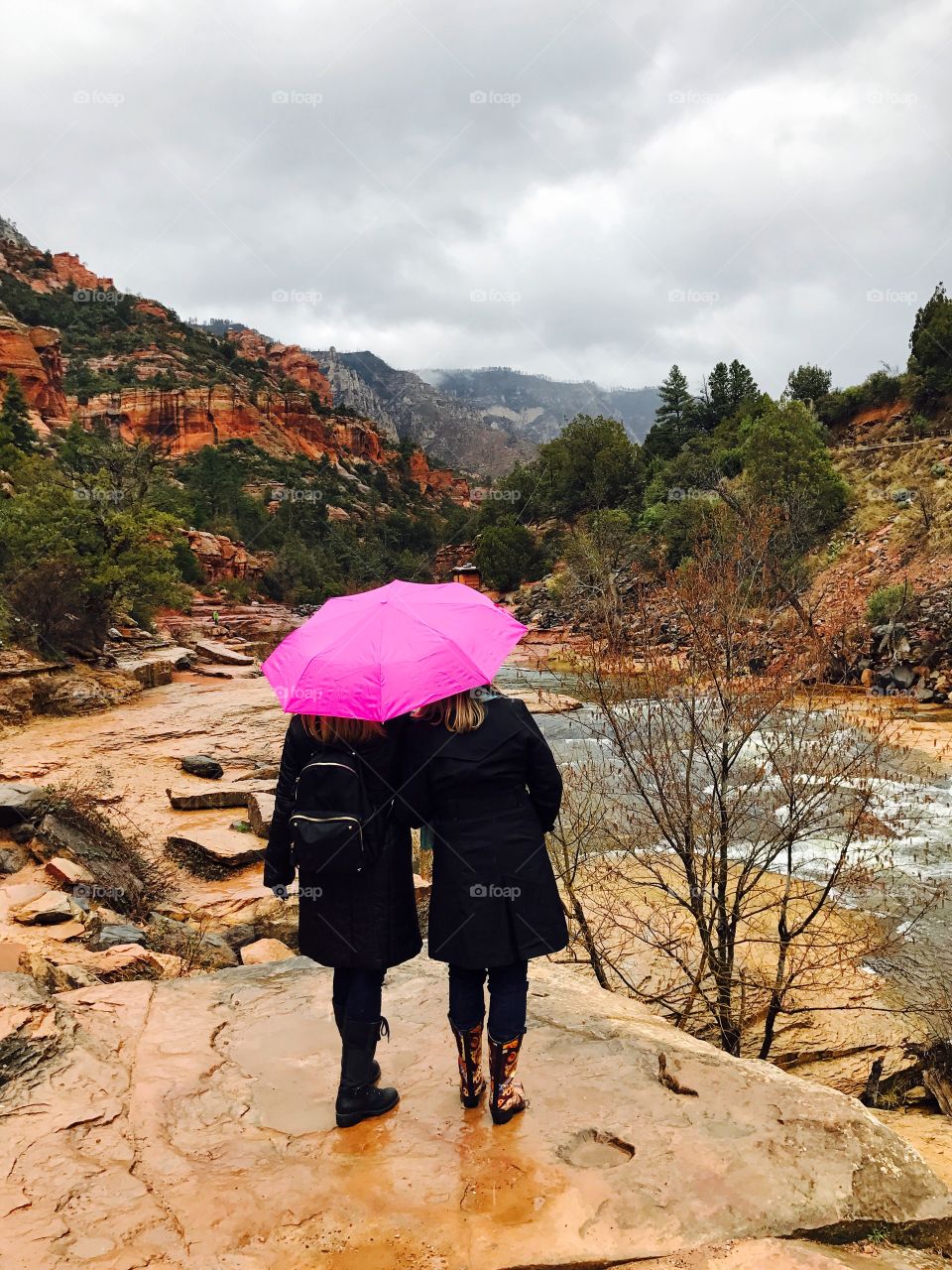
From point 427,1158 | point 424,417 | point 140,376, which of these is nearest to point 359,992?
point 427,1158

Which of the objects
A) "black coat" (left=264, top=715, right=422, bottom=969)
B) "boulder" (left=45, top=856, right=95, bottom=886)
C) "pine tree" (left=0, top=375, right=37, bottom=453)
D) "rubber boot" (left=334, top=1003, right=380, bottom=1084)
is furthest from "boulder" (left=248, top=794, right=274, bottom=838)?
"pine tree" (left=0, top=375, right=37, bottom=453)

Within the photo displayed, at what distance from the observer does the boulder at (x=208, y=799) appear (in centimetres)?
850

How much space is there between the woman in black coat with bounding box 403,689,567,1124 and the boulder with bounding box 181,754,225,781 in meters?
8.10

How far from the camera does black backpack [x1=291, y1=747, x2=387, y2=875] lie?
239 centimetres

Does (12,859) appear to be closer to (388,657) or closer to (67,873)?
(67,873)

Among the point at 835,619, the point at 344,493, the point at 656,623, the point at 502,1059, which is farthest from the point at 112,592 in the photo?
the point at 344,493

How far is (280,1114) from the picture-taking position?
2689mm

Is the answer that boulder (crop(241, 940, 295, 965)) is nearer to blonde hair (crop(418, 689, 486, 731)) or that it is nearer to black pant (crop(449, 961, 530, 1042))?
black pant (crop(449, 961, 530, 1042))

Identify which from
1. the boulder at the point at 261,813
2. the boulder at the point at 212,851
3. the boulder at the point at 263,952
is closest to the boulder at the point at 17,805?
the boulder at the point at 212,851

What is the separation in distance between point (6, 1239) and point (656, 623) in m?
5.61

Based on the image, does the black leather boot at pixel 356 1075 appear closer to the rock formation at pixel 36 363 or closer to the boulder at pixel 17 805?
the boulder at pixel 17 805

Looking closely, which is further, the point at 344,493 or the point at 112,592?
the point at 344,493

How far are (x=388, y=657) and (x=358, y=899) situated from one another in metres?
0.88

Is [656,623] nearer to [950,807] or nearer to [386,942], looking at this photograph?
[386,942]
